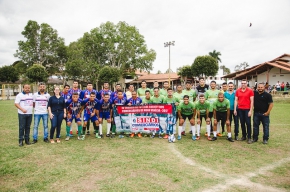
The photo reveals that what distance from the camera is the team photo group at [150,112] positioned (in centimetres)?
707

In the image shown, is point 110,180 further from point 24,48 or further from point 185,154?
point 24,48

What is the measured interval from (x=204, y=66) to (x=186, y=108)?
1549 inches

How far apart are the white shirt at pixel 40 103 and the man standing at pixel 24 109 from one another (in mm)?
170

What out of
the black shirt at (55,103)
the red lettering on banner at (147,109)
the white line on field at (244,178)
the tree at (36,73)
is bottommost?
the white line on field at (244,178)

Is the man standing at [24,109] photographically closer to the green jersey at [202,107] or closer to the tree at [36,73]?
the green jersey at [202,107]

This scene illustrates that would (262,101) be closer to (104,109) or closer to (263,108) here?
(263,108)

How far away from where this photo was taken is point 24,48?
46469mm

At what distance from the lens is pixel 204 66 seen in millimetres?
44812

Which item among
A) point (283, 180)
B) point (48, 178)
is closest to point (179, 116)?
point (283, 180)

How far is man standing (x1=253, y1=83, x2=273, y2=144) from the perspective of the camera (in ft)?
23.0

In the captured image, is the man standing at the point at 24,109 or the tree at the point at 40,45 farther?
the tree at the point at 40,45

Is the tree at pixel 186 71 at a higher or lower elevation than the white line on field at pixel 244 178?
higher

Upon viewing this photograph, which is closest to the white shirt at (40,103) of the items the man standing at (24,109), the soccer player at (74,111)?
the man standing at (24,109)

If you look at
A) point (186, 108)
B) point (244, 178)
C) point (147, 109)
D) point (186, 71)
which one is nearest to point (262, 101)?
point (186, 108)
